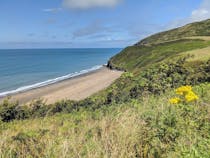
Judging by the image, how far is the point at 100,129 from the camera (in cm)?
488

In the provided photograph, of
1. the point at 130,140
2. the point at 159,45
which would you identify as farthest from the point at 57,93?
the point at 159,45

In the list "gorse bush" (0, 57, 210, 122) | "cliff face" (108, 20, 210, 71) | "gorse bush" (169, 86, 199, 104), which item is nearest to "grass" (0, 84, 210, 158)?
"gorse bush" (169, 86, 199, 104)

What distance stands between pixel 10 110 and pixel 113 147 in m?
15.5

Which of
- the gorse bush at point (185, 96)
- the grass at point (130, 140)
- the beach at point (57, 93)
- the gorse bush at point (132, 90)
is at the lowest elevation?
Result: the beach at point (57, 93)

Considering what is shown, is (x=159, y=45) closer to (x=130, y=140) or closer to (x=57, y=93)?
(x=57, y=93)

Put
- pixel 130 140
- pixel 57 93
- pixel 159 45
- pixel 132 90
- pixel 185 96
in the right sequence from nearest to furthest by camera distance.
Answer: pixel 130 140 < pixel 185 96 < pixel 132 90 < pixel 57 93 < pixel 159 45

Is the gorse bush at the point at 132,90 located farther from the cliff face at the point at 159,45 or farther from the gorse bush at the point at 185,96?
the cliff face at the point at 159,45

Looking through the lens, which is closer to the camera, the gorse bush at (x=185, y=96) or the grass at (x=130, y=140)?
the grass at (x=130, y=140)

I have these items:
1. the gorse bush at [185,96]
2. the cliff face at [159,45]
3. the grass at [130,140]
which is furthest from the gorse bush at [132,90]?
the cliff face at [159,45]

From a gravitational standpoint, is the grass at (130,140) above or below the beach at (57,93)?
above

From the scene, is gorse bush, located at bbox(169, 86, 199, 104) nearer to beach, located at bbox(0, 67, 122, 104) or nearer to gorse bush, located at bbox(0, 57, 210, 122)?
gorse bush, located at bbox(0, 57, 210, 122)

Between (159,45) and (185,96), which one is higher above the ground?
(159,45)

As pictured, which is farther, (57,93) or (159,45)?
(159,45)

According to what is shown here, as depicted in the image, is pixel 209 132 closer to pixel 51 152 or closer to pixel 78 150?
pixel 78 150
